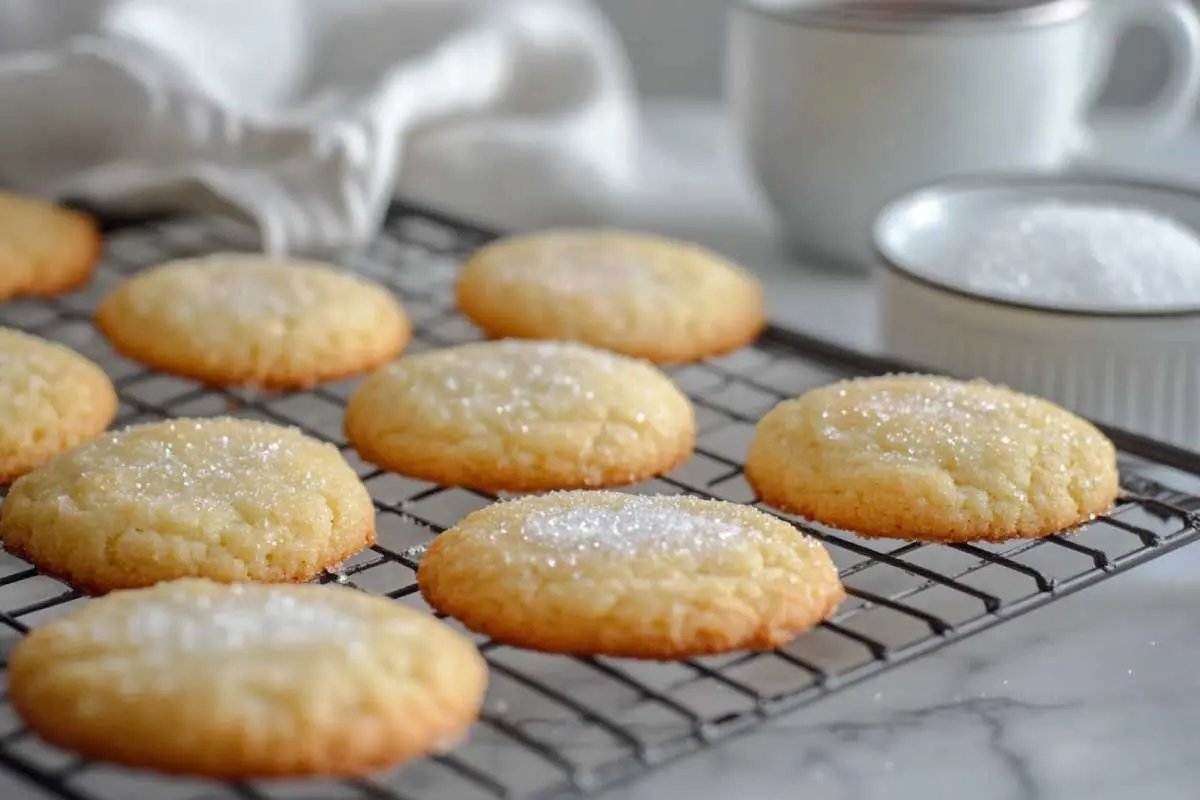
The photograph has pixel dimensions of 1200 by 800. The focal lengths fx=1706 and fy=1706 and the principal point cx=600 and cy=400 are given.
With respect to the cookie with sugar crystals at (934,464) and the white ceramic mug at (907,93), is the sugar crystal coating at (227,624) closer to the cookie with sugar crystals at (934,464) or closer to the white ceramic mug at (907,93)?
Result: the cookie with sugar crystals at (934,464)

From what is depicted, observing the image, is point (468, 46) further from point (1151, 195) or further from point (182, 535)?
point (182, 535)

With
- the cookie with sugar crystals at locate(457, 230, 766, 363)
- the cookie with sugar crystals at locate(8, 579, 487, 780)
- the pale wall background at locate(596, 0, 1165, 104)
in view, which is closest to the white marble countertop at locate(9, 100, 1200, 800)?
the cookie with sugar crystals at locate(8, 579, 487, 780)

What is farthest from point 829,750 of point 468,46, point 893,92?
point 468,46

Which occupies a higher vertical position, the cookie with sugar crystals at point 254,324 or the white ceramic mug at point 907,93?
the white ceramic mug at point 907,93

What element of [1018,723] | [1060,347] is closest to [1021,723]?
[1018,723]

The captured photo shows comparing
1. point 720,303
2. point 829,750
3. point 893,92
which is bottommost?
point 829,750

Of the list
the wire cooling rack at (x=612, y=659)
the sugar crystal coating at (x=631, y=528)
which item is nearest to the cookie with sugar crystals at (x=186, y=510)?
the wire cooling rack at (x=612, y=659)

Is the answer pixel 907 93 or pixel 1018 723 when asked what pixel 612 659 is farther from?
pixel 907 93

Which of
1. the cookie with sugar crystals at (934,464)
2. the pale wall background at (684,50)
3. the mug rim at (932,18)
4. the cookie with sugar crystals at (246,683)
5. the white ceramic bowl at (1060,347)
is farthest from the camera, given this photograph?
the pale wall background at (684,50)
